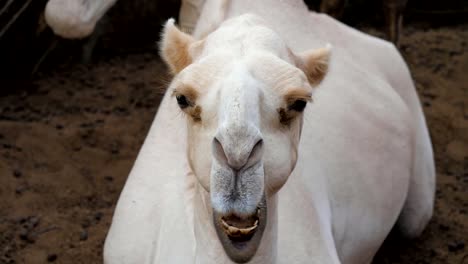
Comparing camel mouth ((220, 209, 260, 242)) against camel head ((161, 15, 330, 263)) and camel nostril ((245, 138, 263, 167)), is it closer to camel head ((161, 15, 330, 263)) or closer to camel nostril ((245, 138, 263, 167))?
camel head ((161, 15, 330, 263))

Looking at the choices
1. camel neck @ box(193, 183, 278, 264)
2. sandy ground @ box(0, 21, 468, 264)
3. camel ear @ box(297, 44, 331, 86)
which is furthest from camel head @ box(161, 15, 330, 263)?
sandy ground @ box(0, 21, 468, 264)

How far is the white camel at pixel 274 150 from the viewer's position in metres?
2.24

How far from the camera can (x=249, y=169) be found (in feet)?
7.06

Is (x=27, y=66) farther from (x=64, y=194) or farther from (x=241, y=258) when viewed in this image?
(x=241, y=258)

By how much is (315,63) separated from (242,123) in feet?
2.31

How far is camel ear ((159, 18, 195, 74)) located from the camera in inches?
108

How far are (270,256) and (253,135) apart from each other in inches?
20.9

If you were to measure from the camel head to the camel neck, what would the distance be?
4.5 inches

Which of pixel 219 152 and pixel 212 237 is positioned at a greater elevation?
pixel 219 152

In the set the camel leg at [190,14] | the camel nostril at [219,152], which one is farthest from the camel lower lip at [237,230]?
the camel leg at [190,14]

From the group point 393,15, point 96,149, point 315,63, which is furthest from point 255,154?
point 393,15

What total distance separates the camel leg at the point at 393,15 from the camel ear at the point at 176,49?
130 inches

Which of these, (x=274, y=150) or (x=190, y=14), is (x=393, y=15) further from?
(x=274, y=150)

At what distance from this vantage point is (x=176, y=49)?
2.75 meters
